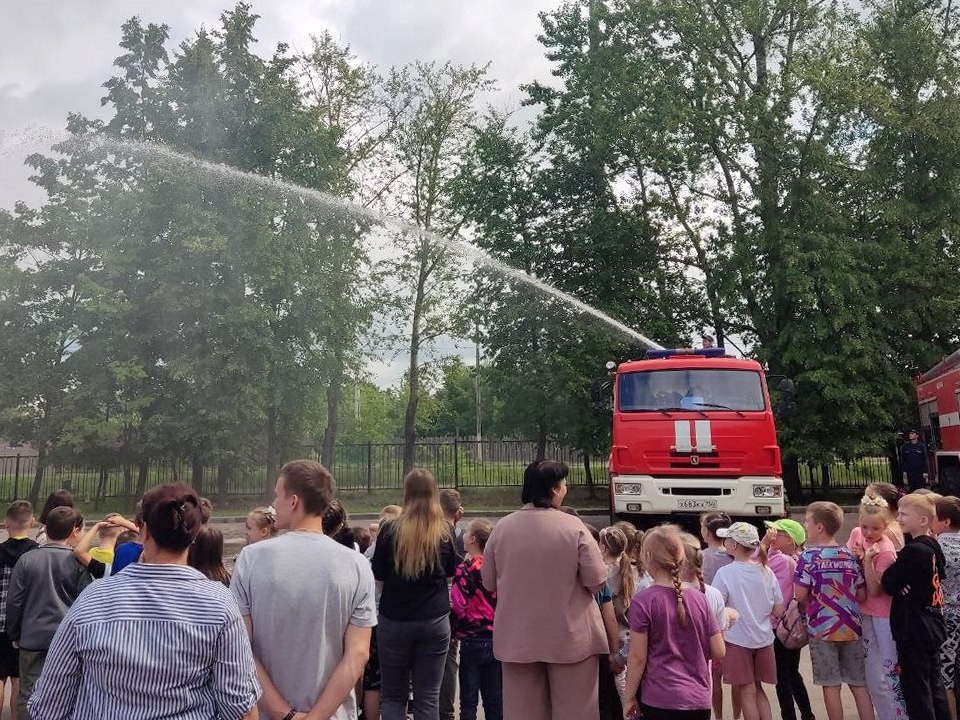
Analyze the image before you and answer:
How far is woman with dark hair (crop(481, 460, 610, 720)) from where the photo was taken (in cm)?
405

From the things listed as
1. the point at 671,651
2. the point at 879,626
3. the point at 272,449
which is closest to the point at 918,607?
the point at 879,626

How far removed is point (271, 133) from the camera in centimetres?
2517

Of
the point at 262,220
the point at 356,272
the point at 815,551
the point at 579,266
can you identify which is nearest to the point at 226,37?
the point at 262,220

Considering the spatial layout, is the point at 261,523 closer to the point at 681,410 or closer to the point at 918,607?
the point at 918,607

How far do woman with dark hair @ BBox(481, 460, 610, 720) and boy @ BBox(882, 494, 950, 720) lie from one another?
6.36 feet

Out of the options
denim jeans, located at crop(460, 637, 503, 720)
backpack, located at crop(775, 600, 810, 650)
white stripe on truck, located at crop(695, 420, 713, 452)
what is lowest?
denim jeans, located at crop(460, 637, 503, 720)

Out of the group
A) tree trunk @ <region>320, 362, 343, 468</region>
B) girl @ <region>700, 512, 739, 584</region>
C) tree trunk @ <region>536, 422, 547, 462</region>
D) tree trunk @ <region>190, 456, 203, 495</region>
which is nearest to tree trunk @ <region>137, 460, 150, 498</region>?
tree trunk @ <region>190, 456, 203, 495</region>

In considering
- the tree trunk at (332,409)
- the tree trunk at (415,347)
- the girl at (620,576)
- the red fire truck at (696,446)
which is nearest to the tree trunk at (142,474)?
the tree trunk at (332,409)

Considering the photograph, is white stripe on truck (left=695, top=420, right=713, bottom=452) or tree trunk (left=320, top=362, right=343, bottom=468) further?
tree trunk (left=320, top=362, right=343, bottom=468)

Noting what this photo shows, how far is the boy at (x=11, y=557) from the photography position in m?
5.22

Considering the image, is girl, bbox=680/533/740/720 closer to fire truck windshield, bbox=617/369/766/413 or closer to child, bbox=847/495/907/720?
child, bbox=847/495/907/720

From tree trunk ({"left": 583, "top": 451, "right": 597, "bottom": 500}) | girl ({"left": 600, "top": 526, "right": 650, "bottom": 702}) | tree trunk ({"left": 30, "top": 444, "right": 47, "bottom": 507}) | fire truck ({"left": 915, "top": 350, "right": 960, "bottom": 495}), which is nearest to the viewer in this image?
girl ({"left": 600, "top": 526, "right": 650, "bottom": 702})

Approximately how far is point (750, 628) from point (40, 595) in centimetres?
455

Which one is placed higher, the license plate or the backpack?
the license plate
